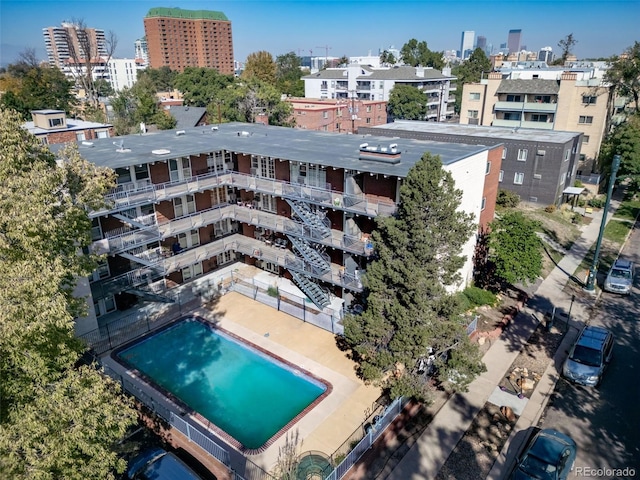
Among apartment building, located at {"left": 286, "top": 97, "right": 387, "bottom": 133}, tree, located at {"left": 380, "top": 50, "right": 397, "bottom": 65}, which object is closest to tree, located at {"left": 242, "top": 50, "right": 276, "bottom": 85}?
apartment building, located at {"left": 286, "top": 97, "right": 387, "bottom": 133}

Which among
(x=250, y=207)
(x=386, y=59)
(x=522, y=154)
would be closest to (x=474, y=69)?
(x=386, y=59)

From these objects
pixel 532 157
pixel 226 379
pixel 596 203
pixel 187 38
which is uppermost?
pixel 187 38

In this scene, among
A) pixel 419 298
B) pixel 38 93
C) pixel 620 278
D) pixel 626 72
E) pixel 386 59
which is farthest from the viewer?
pixel 386 59

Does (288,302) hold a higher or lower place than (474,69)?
lower

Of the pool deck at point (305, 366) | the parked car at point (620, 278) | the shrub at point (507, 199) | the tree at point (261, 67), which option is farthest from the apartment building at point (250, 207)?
the tree at point (261, 67)

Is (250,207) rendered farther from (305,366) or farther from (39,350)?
(39,350)

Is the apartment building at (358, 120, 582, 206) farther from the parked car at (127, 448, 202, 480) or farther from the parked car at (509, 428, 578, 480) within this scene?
the parked car at (127, 448, 202, 480)

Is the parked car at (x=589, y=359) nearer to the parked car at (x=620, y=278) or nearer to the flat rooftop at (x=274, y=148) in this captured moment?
the parked car at (x=620, y=278)

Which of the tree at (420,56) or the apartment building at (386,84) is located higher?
the tree at (420,56)
